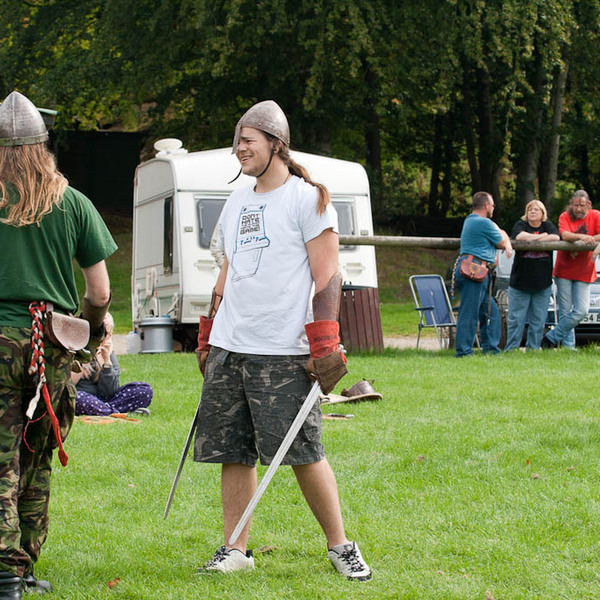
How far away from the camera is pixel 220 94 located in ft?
87.4

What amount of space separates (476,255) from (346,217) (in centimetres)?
403

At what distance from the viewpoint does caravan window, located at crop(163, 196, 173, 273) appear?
15.1m

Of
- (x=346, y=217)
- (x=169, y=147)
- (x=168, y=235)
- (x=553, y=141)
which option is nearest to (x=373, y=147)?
(x=553, y=141)

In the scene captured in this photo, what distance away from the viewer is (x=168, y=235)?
15.3 meters

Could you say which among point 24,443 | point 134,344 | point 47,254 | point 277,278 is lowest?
point 134,344

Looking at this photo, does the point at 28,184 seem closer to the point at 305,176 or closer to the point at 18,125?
the point at 18,125

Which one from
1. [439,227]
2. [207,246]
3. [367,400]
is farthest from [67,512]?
[439,227]

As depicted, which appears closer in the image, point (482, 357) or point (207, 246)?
point (482, 357)

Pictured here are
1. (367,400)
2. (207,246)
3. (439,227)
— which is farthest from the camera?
(439,227)

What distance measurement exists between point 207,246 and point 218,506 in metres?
9.60

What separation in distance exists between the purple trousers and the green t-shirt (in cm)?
422

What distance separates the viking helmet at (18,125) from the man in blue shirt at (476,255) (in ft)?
27.7

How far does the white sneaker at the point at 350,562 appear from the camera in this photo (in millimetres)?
4055

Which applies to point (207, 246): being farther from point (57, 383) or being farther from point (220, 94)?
point (220, 94)
